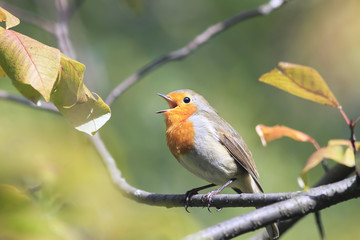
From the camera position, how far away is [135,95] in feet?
19.7

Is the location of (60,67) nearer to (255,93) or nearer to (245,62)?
(255,93)

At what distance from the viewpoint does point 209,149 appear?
3252 millimetres

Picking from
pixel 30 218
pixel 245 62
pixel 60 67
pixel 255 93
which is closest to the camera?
pixel 30 218

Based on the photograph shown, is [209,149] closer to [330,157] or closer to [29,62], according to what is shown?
[330,157]

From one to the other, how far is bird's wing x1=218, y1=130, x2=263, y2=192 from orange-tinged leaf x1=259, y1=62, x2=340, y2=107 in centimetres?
155

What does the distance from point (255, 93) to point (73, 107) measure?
4602 mm

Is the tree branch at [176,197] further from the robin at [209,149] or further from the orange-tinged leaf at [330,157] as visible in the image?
the robin at [209,149]

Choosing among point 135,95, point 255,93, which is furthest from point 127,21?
point 255,93

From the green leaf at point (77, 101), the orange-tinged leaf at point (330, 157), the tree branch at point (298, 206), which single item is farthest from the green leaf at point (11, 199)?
the orange-tinged leaf at point (330, 157)

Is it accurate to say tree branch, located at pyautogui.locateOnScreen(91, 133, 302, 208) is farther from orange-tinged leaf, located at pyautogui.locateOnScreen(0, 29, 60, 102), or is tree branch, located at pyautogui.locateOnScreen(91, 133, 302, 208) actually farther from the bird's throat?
orange-tinged leaf, located at pyautogui.locateOnScreen(0, 29, 60, 102)

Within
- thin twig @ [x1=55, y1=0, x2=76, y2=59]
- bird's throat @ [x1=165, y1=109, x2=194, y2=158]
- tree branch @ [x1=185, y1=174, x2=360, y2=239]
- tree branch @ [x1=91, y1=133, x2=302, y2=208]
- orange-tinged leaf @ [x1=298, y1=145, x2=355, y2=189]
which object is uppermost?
thin twig @ [x1=55, y1=0, x2=76, y2=59]

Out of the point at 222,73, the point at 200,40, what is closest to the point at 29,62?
the point at 200,40

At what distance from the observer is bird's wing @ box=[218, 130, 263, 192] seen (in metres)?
3.29

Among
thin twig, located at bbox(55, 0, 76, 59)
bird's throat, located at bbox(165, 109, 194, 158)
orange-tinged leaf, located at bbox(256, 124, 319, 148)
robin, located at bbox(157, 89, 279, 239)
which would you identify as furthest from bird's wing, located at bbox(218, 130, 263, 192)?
thin twig, located at bbox(55, 0, 76, 59)
